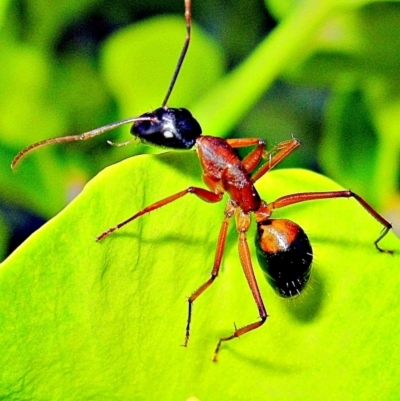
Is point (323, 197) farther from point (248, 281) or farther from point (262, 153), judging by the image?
point (262, 153)

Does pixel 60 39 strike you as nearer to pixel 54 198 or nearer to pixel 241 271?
pixel 54 198

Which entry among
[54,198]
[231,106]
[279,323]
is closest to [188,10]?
[231,106]

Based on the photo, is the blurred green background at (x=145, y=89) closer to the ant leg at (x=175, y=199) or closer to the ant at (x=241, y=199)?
the ant at (x=241, y=199)

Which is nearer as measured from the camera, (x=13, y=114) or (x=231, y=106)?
(x=231, y=106)

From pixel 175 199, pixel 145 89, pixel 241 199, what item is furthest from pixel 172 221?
pixel 145 89

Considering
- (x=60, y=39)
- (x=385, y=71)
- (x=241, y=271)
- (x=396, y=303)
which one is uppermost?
(x=60, y=39)

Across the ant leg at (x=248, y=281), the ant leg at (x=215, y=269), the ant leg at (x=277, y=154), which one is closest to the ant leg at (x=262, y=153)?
the ant leg at (x=277, y=154)
